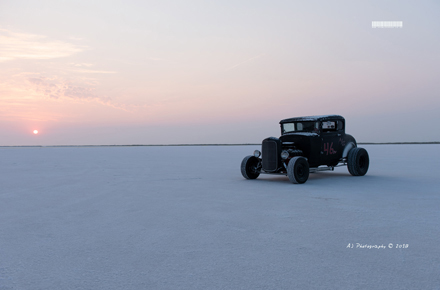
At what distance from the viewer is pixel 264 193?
9.09 metres

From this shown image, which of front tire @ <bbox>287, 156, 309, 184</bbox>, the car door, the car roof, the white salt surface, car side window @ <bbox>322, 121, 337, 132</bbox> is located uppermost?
the car roof

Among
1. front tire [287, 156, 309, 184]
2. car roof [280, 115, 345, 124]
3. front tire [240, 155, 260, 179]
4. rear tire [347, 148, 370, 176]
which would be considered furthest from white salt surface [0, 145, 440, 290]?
car roof [280, 115, 345, 124]

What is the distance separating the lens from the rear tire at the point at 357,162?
Answer: 43.0ft

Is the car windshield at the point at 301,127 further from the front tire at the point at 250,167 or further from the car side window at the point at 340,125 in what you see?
the front tire at the point at 250,167

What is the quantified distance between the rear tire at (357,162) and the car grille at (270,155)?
10.4 feet

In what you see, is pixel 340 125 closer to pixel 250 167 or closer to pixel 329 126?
pixel 329 126

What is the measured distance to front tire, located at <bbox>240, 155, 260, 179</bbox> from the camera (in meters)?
12.3

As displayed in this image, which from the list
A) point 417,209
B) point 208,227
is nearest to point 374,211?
point 417,209

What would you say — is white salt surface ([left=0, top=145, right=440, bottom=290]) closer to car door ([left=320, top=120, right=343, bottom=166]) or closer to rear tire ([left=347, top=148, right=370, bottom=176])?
car door ([left=320, top=120, right=343, bottom=166])

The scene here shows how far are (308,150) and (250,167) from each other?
2.06m

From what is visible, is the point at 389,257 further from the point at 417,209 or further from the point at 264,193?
the point at 264,193

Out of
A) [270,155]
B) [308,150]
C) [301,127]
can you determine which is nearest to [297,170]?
[270,155]

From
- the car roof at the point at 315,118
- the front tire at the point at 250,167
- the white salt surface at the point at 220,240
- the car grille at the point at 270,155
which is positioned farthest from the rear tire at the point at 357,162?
the white salt surface at the point at 220,240

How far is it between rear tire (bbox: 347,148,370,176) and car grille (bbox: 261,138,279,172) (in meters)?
3.17
